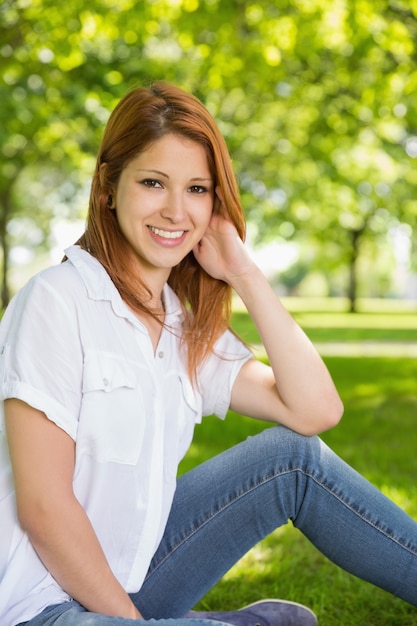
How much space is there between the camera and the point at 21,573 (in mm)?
2121

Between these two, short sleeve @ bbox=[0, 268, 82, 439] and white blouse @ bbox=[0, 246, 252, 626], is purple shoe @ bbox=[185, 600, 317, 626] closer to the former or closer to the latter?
white blouse @ bbox=[0, 246, 252, 626]

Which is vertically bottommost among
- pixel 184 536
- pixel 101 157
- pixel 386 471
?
pixel 386 471

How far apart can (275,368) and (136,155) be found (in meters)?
0.82

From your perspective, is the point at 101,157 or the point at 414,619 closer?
the point at 101,157

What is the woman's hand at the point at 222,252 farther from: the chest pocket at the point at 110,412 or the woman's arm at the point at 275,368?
the chest pocket at the point at 110,412

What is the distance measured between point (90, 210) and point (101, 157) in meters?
0.18

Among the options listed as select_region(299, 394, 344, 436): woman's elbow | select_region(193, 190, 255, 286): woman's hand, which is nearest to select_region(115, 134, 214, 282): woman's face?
select_region(193, 190, 255, 286): woman's hand

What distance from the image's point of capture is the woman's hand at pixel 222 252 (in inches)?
112

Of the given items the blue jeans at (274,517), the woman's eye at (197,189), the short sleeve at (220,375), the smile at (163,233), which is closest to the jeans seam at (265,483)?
the blue jeans at (274,517)

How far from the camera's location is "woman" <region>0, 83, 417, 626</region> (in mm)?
2121

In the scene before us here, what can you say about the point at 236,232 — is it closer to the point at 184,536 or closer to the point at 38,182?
the point at 184,536

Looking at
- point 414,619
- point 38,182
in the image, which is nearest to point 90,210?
point 414,619

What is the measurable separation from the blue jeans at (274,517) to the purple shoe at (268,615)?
27 cm

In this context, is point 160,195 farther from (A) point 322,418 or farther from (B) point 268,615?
(B) point 268,615
